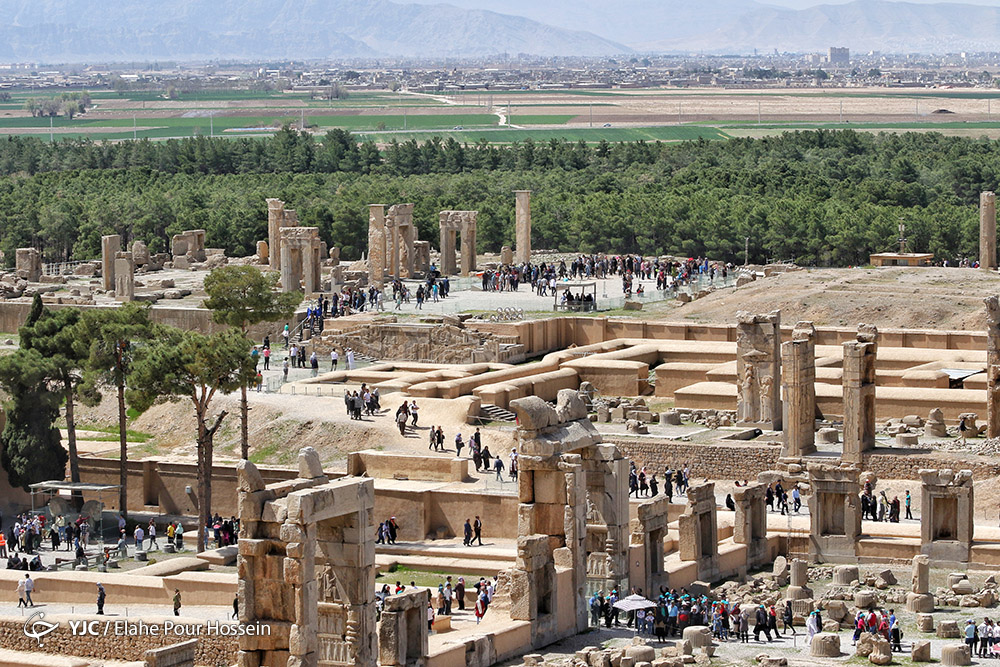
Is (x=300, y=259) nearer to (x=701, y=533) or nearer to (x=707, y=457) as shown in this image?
(x=707, y=457)

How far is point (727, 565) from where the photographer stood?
39.4 meters

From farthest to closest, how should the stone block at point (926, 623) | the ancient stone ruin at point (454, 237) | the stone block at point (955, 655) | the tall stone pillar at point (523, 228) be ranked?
the tall stone pillar at point (523, 228), the ancient stone ruin at point (454, 237), the stone block at point (926, 623), the stone block at point (955, 655)

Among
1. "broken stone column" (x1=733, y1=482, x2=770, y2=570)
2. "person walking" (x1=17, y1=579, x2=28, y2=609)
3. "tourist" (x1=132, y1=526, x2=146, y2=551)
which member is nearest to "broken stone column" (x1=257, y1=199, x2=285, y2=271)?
"tourist" (x1=132, y1=526, x2=146, y2=551)

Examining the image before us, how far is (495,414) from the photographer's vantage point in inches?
2040

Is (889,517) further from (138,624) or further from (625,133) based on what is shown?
(625,133)

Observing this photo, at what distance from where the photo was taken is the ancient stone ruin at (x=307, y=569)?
27.0m

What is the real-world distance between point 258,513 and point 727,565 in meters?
14.1

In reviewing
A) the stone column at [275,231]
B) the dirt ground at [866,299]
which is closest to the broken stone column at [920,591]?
the dirt ground at [866,299]

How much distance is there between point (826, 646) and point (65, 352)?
69.9ft

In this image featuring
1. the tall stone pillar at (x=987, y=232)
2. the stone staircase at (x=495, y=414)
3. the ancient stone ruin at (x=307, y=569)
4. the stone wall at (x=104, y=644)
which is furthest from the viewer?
the tall stone pillar at (x=987, y=232)

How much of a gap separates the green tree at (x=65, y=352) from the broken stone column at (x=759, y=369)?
49.2 ft

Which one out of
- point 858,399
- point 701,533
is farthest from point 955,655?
point 858,399

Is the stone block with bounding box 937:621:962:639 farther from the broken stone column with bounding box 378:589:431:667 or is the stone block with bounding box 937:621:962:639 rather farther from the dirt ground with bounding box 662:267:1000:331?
the dirt ground with bounding box 662:267:1000:331

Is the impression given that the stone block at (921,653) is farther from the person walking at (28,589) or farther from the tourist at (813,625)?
the person walking at (28,589)
